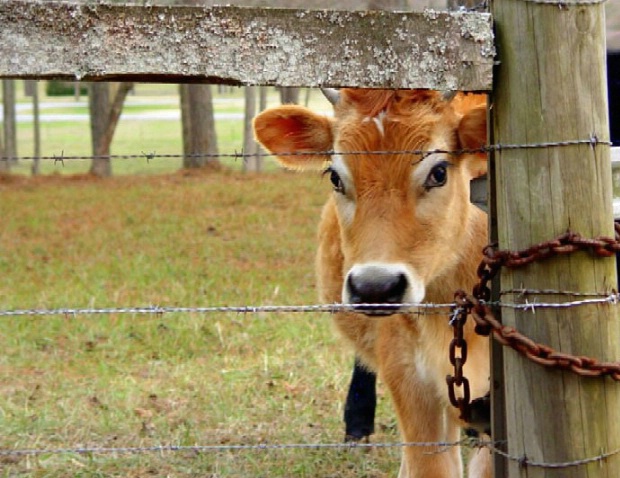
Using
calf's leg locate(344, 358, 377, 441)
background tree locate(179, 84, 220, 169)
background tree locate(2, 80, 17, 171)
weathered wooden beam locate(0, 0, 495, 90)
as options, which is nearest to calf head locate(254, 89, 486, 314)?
weathered wooden beam locate(0, 0, 495, 90)

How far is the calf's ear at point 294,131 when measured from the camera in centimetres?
405

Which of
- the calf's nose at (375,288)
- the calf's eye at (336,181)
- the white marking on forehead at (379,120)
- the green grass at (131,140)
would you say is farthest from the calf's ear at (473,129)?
the green grass at (131,140)

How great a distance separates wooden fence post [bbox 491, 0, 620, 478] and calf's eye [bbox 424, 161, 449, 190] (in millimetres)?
1177

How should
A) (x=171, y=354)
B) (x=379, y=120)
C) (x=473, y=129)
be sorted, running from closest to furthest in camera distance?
1. (x=473, y=129)
2. (x=379, y=120)
3. (x=171, y=354)

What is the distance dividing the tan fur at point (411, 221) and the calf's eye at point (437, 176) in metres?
0.02

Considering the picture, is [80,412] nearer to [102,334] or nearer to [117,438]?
[117,438]

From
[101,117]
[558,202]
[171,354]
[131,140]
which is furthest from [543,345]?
[131,140]

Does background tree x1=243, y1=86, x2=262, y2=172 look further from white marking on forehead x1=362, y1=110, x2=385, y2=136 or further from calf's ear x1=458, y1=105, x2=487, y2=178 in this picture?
calf's ear x1=458, y1=105, x2=487, y2=178

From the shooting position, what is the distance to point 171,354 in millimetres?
6656

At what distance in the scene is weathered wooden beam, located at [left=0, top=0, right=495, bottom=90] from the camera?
2309 millimetres

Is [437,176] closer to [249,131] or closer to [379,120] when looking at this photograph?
[379,120]

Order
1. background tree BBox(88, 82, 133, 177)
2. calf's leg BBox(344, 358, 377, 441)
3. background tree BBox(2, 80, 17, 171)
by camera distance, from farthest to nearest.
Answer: background tree BBox(2, 80, 17, 171), background tree BBox(88, 82, 133, 177), calf's leg BBox(344, 358, 377, 441)

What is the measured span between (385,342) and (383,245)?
1.14m

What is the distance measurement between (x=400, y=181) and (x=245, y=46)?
141 centimetres
